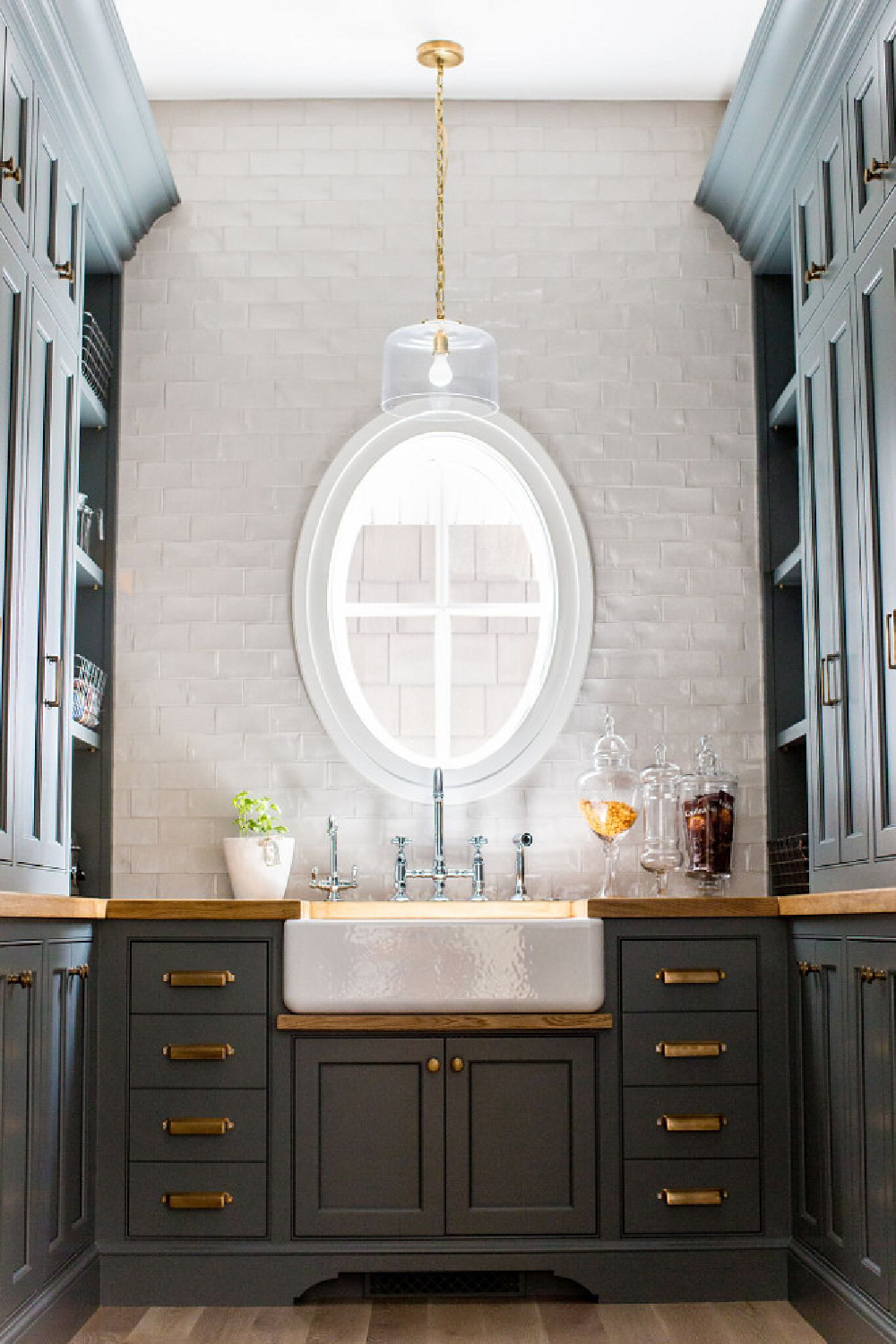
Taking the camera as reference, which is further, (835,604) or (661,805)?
(661,805)

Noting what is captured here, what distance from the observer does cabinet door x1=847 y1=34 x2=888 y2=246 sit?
9.72ft

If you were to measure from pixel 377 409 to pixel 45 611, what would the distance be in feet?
4.42

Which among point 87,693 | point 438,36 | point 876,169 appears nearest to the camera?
point 876,169

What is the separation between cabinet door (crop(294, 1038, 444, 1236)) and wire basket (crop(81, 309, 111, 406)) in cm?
187

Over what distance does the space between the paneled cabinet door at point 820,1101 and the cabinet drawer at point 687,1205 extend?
110 mm

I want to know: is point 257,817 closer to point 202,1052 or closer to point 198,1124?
point 202,1052

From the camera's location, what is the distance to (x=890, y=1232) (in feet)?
8.71

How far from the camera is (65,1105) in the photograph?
3141 mm

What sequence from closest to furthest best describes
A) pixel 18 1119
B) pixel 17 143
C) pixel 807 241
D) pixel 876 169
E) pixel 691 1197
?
pixel 18 1119 < pixel 876 169 < pixel 17 143 < pixel 691 1197 < pixel 807 241

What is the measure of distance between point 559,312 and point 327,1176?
2.39 metres

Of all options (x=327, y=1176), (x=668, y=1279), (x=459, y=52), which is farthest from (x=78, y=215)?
(x=668, y=1279)

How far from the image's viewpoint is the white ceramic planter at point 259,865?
3881 mm

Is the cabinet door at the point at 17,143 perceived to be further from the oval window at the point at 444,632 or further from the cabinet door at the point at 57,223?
the oval window at the point at 444,632

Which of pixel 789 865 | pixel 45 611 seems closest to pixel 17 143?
pixel 45 611
